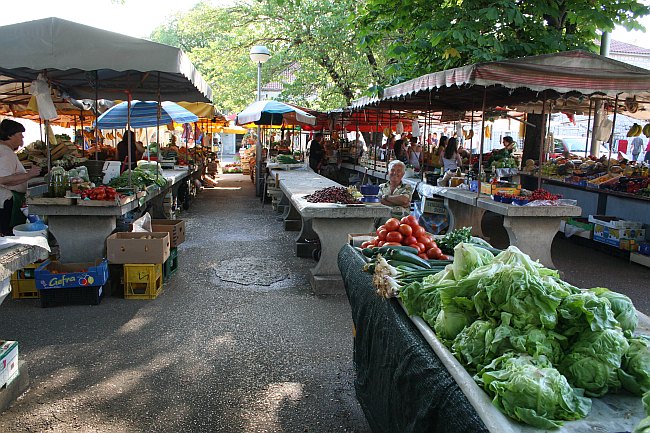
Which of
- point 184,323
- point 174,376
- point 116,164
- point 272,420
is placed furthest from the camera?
point 116,164

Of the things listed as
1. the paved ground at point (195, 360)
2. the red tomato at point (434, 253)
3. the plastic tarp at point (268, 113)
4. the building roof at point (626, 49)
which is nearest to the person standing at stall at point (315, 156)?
the plastic tarp at point (268, 113)

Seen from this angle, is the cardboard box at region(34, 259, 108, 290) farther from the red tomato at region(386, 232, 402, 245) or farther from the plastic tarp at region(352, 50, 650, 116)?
the plastic tarp at region(352, 50, 650, 116)

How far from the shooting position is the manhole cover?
6.98 metres

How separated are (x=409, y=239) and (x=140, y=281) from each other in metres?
3.45

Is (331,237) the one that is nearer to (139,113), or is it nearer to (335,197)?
(335,197)

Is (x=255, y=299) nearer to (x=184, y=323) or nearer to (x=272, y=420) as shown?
(x=184, y=323)

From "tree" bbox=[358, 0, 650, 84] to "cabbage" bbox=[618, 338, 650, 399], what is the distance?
825cm

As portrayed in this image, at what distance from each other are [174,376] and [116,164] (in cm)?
459

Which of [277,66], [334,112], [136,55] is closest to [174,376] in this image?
[136,55]

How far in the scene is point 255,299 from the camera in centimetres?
618

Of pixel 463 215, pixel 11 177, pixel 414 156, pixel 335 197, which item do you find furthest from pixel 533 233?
pixel 414 156

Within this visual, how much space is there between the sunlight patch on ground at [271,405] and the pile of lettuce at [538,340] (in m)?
1.70

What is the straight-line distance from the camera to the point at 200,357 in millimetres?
4539

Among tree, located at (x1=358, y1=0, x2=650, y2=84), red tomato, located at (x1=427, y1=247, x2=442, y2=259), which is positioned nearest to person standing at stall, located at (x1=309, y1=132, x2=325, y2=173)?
tree, located at (x1=358, y1=0, x2=650, y2=84)
